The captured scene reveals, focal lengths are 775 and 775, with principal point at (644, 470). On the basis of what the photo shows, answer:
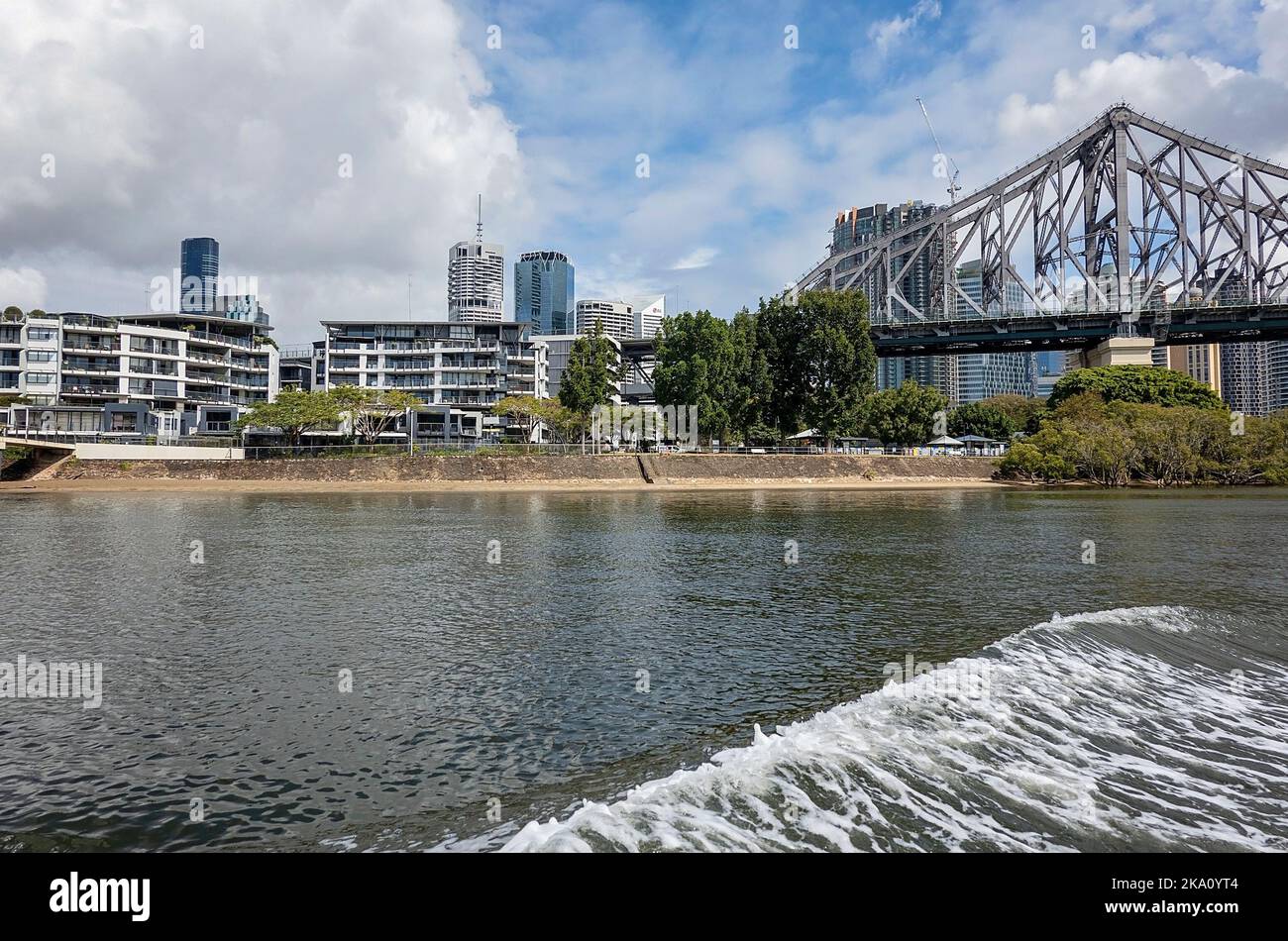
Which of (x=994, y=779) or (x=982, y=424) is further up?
(x=982, y=424)

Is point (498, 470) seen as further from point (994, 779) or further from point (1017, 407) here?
point (1017, 407)

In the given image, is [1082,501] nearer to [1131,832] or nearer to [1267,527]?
[1267,527]

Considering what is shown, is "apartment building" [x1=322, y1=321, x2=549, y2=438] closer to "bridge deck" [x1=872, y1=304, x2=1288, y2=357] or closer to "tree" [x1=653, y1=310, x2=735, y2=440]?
"tree" [x1=653, y1=310, x2=735, y2=440]

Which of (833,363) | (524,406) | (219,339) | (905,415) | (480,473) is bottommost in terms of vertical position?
(480,473)

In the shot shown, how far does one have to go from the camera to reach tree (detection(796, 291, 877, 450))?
92000 mm

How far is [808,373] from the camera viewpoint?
94938 mm

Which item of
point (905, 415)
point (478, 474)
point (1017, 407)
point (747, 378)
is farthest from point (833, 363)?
point (1017, 407)

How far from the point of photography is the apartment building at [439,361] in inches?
5022

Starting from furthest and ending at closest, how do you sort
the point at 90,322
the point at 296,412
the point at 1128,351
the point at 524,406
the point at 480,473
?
1. the point at 1128,351
2. the point at 90,322
3. the point at 524,406
4. the point at 296,412
5. the point at 480,473

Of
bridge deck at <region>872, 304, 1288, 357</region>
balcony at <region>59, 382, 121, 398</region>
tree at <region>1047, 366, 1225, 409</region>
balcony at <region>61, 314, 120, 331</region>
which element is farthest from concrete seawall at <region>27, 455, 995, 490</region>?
bridge deck at <region>872, 304, 1288, 357</region>

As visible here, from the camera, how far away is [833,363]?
92375 millimetres

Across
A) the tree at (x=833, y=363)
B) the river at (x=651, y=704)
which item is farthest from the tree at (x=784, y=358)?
the river at (x=651, y=704)

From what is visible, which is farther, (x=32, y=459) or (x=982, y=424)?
(x=982, y=424)

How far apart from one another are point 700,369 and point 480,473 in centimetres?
2660
